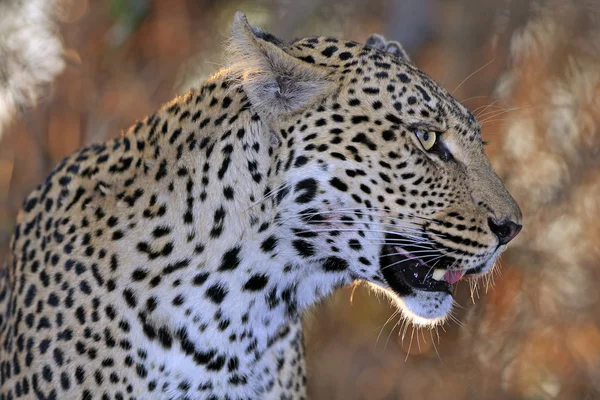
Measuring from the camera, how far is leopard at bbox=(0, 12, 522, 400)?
4.02m

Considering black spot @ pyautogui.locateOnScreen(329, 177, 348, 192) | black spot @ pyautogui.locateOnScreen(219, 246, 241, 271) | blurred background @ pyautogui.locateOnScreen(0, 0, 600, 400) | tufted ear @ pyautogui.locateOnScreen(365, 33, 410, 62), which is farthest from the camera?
blurred background @ pyautogui.locateOnScreen(0, 0, 600, 400)

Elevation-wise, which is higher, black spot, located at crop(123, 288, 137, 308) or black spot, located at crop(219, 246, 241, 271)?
black spot, located at crop(219, 246, 241, 271)

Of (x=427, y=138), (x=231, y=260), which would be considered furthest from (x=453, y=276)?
(x=231, y=260)

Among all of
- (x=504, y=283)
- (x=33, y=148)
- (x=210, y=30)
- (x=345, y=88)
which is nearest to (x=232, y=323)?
(x=345, y=88)

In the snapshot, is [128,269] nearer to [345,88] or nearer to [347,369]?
[345,88]

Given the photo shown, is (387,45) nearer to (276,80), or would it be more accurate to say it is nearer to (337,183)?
(276,80)

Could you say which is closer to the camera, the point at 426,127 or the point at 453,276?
the point at 426,127

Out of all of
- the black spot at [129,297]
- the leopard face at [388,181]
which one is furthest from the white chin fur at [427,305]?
the black spot at [129,297]

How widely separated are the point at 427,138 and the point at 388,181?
0.31 metres

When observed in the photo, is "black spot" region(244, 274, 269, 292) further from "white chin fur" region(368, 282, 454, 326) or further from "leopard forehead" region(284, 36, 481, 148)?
"leopard forehead" region(284, 36, 481, 148)

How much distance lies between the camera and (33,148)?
950cm

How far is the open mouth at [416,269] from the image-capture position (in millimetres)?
4152

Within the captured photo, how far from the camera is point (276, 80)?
13.3ft

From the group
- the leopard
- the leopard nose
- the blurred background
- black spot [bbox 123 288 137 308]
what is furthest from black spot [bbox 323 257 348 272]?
the blurred background
